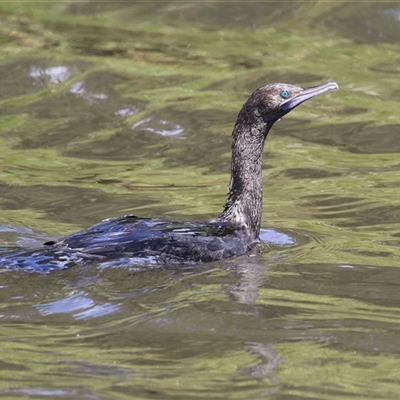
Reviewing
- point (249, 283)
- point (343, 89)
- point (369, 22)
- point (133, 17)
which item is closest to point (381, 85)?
point (343, 89)

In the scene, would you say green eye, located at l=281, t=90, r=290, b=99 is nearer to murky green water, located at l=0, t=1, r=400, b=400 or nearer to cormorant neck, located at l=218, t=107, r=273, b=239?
cormorant neck, located at l=218, t=107, r=273, b=239

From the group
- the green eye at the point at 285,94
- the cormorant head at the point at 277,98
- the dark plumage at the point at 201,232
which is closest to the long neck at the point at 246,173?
the dark plumage at the point at 201,232

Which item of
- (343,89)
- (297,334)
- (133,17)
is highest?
(133,17)

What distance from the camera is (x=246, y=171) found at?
930 centimetres

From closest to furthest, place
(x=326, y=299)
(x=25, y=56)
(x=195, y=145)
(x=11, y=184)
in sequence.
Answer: (x=326, y=299), (x=11, y=184), (x=195, y=145), (x=25, y=56)

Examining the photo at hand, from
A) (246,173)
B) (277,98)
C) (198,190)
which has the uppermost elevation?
(277,98)

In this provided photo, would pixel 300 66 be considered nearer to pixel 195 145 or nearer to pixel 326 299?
pixel 195 145

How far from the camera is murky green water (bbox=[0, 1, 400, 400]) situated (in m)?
6.25

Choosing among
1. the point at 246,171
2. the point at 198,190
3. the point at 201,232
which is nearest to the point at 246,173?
the point at 246,171

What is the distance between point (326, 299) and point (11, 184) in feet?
15.2

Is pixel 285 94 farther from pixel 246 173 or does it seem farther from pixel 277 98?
pixel 246 173

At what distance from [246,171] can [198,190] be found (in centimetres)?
178

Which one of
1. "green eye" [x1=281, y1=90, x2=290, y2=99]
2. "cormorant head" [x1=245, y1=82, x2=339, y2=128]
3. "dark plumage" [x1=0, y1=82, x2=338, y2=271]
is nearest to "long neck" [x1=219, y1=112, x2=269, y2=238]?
"dark plumage" [x1=0, y1=82, x2=338, y2=271]

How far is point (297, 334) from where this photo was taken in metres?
6.74
